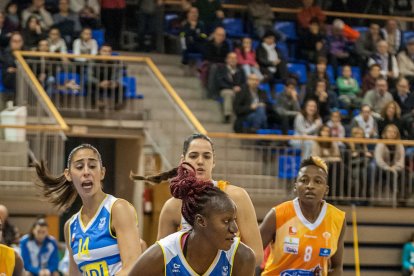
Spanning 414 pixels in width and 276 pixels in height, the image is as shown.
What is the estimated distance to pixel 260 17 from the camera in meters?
17.2

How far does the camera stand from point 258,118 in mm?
14422

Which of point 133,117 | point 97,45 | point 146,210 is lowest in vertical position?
point 146,210

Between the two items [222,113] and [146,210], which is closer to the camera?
[146,210]

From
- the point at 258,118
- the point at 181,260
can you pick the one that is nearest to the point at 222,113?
the point at 258,118

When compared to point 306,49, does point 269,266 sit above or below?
below

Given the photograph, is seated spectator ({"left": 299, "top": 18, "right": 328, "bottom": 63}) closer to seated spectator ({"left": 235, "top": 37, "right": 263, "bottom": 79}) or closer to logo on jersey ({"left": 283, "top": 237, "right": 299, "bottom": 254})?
seated spectator ({"left": 235, "top": 37, "right": 263, "bottom": 79})

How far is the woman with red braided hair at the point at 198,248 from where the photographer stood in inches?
209

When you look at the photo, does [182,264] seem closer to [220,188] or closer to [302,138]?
[220,188]

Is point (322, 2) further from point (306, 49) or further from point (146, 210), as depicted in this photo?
point (146, 210)

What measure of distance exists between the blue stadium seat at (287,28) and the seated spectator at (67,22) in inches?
137

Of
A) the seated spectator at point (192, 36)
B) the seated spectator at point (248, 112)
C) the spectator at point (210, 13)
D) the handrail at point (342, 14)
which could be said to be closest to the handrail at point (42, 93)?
the seated spectator at point (248, 112)

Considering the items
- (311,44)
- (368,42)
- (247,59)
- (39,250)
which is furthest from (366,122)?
(39,250)

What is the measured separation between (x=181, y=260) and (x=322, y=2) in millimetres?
13899

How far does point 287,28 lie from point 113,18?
9.44 ft
